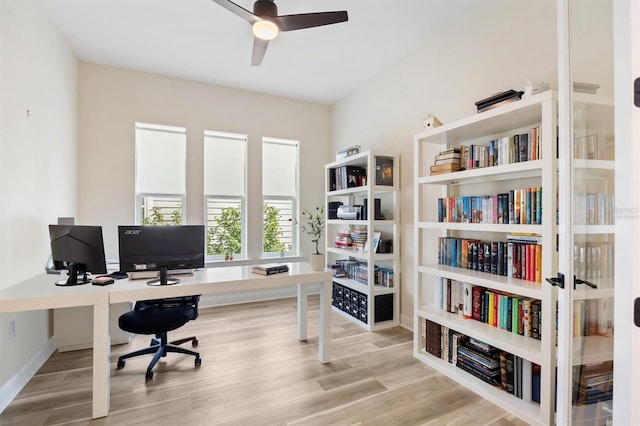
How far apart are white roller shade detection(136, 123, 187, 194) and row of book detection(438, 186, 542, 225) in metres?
3.35

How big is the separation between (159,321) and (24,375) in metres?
1.01

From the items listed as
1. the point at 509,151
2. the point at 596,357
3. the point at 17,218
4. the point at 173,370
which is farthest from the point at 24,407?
the point at 509,151

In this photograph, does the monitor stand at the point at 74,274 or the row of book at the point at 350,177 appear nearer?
the monitor stand at the point at 74,274

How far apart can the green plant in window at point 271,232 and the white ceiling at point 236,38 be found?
1848 millimetres

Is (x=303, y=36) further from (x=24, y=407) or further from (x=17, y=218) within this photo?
(x=24, y=407)

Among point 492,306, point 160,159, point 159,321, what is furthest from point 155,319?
point 492,306

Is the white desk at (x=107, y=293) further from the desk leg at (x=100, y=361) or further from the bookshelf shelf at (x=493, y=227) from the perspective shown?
the bookshelf shelf at (x=493, y=227)

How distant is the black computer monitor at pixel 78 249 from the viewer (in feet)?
6.63

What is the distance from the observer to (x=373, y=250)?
10.8 feet

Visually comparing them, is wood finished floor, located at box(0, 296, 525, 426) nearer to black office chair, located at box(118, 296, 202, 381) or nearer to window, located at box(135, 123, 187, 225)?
black office chair, located at box(118, 296, 202, 381)

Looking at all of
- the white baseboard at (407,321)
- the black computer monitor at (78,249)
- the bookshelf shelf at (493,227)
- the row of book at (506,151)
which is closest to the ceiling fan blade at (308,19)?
the row of book at (506,151)

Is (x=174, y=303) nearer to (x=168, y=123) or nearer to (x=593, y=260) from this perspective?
(x=168, y=123)

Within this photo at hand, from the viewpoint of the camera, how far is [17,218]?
6.92 ft

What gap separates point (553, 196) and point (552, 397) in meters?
1.17
